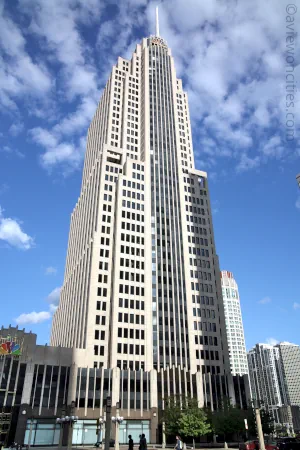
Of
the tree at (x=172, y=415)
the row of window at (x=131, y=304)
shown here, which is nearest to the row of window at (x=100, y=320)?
the row of window at (x=131, y=304)

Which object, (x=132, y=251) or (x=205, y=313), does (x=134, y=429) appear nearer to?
(x=205, y=313)

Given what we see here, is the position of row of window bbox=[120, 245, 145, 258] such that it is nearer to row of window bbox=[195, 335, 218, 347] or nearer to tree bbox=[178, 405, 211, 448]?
row of window bbox=[195, 335, 218, 347]

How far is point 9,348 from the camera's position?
7400 cm

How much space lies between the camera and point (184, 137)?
130 meters

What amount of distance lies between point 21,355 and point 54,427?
15.5 metres

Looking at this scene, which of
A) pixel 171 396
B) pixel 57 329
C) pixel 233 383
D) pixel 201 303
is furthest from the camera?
pixel 57 329

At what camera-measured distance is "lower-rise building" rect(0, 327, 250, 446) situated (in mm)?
71312

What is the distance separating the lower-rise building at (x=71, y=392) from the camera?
71.3 meters

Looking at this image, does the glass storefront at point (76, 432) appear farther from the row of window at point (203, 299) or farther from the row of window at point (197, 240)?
the row of window at point (197, 240)

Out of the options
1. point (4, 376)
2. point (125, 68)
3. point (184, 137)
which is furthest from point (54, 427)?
point (125, 68)

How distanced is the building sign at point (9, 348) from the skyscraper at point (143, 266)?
1320cm

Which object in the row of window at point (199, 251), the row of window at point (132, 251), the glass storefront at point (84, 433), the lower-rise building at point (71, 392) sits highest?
the row of window at point (199, 251)

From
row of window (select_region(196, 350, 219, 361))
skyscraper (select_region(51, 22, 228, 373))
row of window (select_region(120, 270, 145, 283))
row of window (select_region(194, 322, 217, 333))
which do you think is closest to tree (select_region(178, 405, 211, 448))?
skyscraper (select_region(51, 22, 228, 373))

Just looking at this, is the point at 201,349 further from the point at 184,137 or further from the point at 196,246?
the point at 184,137
